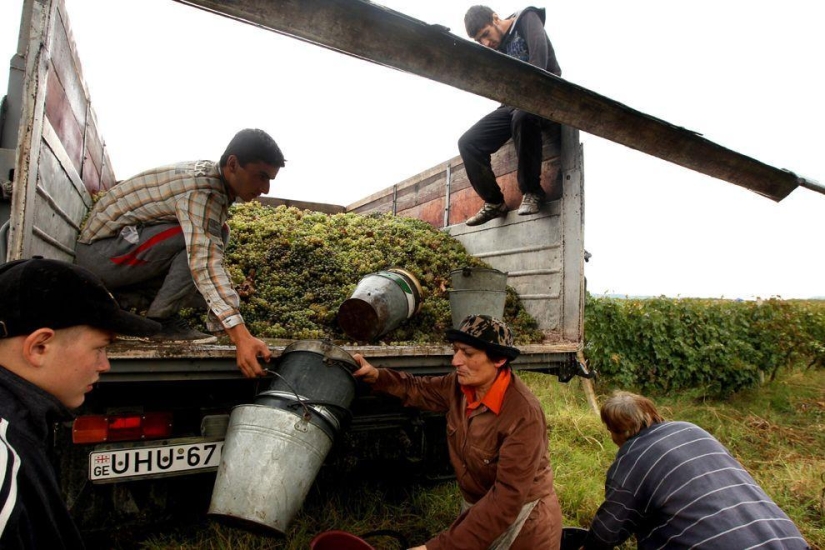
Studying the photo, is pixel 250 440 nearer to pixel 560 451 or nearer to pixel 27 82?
pixel 27 82

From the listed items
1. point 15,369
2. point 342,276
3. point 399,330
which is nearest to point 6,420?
point 15,369

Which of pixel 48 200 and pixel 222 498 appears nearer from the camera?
pixel 222 498

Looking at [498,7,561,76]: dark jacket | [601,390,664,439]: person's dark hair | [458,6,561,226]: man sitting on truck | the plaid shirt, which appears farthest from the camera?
[498,7,561,76]: dark jacket

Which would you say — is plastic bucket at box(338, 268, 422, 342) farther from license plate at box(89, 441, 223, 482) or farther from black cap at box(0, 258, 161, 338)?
black cap at box(0, 258, 161, 338)

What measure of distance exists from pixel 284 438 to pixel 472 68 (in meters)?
1.84

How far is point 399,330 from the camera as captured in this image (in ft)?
10.3

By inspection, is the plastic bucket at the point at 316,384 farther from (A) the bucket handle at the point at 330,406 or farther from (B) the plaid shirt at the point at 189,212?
(B) the plaid shirt at the point at 189,212

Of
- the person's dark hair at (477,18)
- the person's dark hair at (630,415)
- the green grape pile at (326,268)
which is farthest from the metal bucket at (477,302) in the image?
the person's dark hair at (477,18)

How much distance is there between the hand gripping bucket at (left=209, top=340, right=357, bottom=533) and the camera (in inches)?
71.9

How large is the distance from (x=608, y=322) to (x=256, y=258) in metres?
6.12

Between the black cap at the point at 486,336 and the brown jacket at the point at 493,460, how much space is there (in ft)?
0.67

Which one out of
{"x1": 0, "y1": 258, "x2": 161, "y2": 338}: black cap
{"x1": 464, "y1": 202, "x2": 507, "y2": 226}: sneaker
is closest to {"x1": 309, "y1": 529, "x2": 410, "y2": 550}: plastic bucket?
{"x1": 0, "y1": 258, "x2": 161, "y2": 338}: black cap

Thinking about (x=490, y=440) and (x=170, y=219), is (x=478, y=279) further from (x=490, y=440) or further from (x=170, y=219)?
(x=170, y=219)

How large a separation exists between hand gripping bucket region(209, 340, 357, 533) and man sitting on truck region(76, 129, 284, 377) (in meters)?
0.56
